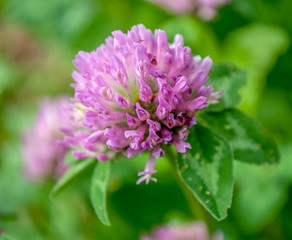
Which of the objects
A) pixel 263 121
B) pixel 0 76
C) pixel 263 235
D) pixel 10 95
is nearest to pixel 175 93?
pixel 263 235

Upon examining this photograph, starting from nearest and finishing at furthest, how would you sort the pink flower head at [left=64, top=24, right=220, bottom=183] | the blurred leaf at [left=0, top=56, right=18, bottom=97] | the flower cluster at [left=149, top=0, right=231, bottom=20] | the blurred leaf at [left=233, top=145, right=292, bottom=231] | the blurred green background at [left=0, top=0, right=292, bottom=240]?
1. the pink flower head at [left=64, top=24, right=220, bottom=183]
2. the blurred leaf at [left=233, top=145, right=292, bottom=231]
3. the blurred green background at [left=0, top=0, right=292, bottom=240]
4. the flower cluster at [left=149, top=0, right=231, bottom=20]
5. the blurred leaf at [left=0, top=56, right=18, bottom=97]

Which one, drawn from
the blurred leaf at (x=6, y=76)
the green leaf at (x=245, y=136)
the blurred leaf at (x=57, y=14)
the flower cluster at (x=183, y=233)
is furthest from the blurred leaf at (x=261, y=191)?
the blurred leaf at (x=6, y=76)

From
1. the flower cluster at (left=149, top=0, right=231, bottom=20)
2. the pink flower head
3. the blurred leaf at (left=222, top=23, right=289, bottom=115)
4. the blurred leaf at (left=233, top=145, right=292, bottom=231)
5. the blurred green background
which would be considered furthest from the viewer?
the blurred leaf at (left=222, top=23, right=289, bottom=115)

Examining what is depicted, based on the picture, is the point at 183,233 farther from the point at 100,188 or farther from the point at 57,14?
the point at 57,14

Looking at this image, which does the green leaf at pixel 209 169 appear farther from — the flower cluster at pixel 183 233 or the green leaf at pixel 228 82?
the flower cluster at pixel 183 233

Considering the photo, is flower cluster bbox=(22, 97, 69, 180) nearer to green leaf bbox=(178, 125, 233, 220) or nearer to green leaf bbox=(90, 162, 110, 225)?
green leaf bbox=(90, 162, 110, 225)

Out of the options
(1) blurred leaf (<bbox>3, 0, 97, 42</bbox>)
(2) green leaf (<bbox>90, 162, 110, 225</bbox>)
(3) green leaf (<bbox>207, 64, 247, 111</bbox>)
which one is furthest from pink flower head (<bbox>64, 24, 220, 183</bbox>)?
(1) blurred leaf (<bbox>3, 0, 97, 42</bbox>)
